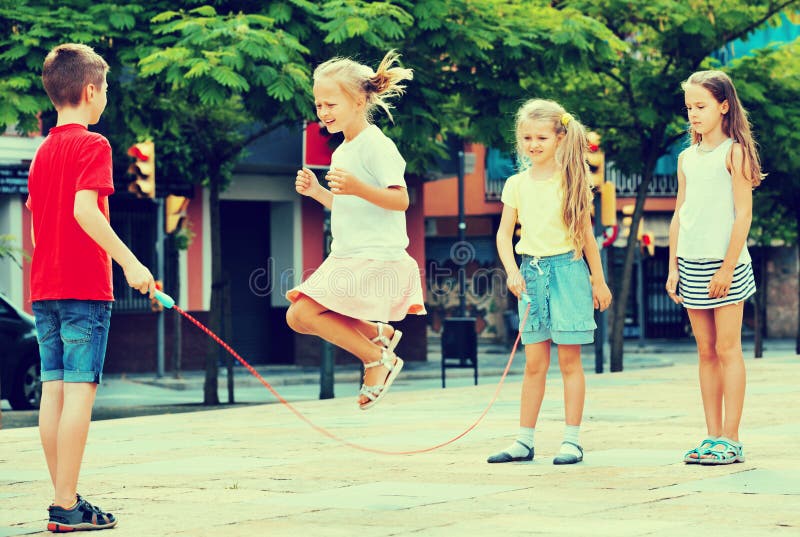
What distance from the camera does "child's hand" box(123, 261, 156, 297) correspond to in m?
5.96

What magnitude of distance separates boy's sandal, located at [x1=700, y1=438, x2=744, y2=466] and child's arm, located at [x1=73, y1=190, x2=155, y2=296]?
3.16 metres

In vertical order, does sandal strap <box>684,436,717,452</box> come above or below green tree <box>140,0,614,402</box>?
below

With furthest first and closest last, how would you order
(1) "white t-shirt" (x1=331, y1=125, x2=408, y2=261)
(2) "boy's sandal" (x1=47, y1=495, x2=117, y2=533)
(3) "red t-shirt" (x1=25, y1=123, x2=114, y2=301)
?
1. (1) "white t-shirt" (x1=331, y1=125, x2=408, y2=261)
2. (3) "red t-shirt" (x1=25, y1=123, x2=114, y2=301)
3. (2) "boy's sandal" (x1=47, y1=495, x2=117, y2=533)

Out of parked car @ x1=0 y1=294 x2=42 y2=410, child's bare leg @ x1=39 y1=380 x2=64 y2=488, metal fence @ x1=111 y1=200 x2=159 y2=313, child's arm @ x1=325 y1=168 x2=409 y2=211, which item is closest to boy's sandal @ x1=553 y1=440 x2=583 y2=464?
→ child's arm @ x1=325 y1=168 x2=409 y2=211

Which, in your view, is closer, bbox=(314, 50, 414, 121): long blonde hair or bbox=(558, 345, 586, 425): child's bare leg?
bbox=(314, 50, 414, 121): long blonde hair

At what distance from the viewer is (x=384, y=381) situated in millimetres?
6492

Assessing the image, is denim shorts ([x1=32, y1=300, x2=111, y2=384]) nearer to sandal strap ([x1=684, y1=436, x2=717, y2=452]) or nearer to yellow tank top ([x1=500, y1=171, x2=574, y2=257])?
yellow tank top ([x1=500, y1=171, x2=574, y2=257])

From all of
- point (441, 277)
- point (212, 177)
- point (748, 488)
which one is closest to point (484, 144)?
point (212, 177)

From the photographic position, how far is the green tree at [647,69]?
760 inches

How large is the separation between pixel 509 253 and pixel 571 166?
616 mm

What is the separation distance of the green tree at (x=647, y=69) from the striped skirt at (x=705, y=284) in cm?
1060

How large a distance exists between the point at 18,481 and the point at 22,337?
10.2 meters

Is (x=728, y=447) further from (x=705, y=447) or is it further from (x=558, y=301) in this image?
(x=558, y=301)

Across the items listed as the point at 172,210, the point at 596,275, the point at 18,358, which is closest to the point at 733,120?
the point at 596,275
